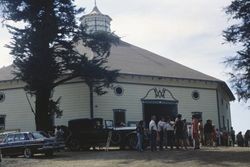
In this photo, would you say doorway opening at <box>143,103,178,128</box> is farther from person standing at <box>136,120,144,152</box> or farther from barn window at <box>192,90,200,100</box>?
person standing at <box>136,120,144,152</box>

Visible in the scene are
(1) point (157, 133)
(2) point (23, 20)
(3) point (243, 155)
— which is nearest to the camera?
(3) point (243, 155)

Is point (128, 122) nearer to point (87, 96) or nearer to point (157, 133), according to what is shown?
point (87, 96)

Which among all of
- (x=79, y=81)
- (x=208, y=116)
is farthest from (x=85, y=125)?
(x=208, y=116)

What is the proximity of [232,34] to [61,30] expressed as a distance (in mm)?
10387

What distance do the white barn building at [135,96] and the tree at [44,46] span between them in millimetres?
5329

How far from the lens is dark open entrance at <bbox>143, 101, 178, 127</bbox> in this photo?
40.4 m

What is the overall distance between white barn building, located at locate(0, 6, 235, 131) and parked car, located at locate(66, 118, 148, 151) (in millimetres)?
7988

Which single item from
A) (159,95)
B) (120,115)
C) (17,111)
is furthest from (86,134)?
(17,111)

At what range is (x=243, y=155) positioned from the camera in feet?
68.2

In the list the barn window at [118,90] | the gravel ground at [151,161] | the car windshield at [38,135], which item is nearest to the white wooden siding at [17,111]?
the barn window at [118,90]

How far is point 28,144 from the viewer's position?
83.4 ft

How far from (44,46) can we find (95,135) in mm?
6271

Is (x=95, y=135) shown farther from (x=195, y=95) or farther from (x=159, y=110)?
(x=195, y=95)

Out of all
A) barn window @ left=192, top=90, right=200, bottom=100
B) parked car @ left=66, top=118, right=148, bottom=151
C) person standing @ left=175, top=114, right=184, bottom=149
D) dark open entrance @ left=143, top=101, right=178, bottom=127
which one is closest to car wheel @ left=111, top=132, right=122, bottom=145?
parked car @ left=66, top=118, right=148, bottom=151
